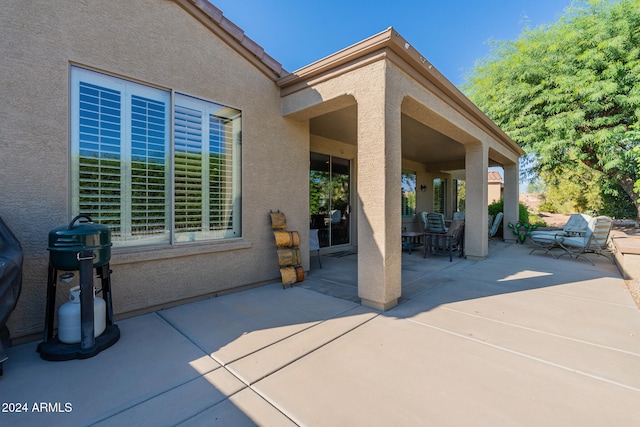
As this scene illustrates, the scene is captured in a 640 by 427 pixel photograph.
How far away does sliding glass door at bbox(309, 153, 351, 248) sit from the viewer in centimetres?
764

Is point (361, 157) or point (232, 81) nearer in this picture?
point (361, 157)

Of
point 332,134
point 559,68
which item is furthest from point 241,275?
point 559,68

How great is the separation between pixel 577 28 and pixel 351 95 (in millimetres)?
11732

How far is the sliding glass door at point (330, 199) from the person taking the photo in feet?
25.1

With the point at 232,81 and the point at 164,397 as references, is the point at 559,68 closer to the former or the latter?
the point at 232,81

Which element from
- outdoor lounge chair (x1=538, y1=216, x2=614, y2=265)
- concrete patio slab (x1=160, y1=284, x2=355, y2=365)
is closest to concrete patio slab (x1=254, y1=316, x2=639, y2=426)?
concrete patio slab (x1=160, y1=284, x2=355, y2=365)

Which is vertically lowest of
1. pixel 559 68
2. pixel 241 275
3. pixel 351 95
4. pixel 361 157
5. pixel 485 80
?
pixel 241 275

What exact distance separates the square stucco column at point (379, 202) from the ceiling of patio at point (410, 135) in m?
1.62

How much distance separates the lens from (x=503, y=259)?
6.98m

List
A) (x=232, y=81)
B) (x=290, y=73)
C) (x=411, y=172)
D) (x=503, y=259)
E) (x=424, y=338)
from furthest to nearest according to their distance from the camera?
1. (x=411, y=172)
2. (x=503, y=259)
3. (x=290, y=73)
4. (x=232, y=81)
5. (x=424, y=338)

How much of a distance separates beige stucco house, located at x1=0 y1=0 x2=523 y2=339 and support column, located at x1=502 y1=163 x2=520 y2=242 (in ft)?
20.4

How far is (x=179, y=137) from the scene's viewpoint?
382 centimetres

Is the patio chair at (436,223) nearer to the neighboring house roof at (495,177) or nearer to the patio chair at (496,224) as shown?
the patio chair at (496,224)

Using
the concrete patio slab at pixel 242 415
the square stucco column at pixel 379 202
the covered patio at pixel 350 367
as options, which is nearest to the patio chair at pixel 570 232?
the covered patio at pixel 350 367
